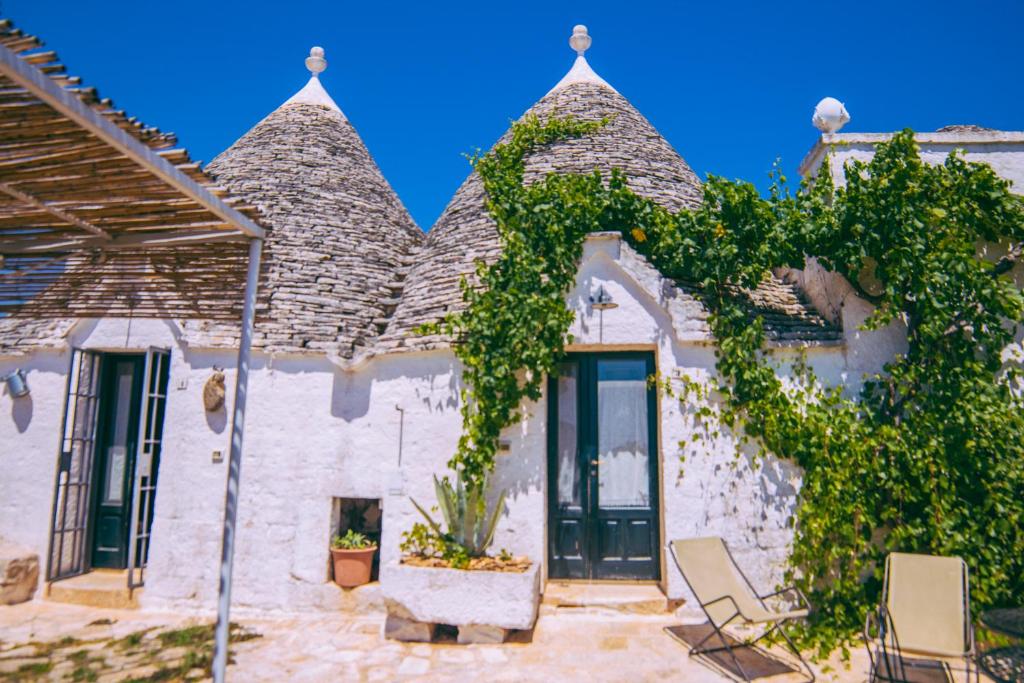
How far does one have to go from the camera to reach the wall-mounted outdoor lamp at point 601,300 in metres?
6.88

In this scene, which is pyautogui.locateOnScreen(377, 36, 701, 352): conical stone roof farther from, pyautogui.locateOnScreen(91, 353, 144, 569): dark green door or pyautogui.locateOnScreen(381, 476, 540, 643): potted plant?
pyautogui.locateOnScreen(91, 353, 144, 569): dark green door

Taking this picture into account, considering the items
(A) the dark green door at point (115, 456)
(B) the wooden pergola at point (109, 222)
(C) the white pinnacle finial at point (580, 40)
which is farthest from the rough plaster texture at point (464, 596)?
(C) the white pinnacle finial at point (580, 40)

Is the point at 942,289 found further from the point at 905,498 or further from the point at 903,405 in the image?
the point at 905,498

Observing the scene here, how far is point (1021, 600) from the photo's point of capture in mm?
5836

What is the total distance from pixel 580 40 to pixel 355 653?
414 inches


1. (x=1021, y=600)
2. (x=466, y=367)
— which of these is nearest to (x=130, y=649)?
(x=466, y=367)

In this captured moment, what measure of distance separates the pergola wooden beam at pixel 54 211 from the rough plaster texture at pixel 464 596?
3.70m

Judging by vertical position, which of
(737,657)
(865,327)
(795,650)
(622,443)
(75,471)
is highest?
(865,327)

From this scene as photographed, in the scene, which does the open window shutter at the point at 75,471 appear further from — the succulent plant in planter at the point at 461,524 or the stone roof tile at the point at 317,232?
the succulent plant in planter at the point at 461,524

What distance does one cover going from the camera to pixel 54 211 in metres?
3.97

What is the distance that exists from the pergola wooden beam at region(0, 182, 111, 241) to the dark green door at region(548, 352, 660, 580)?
4468 mm

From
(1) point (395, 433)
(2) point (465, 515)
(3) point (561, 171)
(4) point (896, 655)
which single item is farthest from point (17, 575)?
(4) point (896, 655)

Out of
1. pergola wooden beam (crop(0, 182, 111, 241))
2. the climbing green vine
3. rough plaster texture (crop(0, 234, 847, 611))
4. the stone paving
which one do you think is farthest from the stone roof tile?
the stone paving

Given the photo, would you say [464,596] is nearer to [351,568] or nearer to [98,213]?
A: [351,568]
